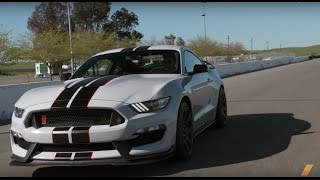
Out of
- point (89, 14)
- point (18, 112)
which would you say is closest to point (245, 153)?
point (18, 112)

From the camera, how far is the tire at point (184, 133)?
6191mm

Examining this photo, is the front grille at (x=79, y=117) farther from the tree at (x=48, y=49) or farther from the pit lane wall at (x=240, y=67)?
the tree at (x=48, y=49)

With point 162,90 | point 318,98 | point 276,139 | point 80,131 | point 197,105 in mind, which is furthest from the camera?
point 318,98

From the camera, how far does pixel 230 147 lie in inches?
289

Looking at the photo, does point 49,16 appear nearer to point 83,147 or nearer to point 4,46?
point 4,46

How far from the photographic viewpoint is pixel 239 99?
15.3m

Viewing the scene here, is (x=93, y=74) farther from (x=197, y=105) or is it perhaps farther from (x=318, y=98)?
(x=318, y=98)

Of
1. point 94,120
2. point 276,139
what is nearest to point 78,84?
point 94,120

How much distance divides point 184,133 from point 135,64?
153 centimetres

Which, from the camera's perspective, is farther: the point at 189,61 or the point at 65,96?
the point at 189,61

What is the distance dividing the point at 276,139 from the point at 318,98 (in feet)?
24.8

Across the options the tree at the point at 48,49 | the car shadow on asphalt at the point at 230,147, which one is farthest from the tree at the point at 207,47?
the car shadow on asphalt at the point at 230,147

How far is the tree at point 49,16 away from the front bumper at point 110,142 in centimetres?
7205

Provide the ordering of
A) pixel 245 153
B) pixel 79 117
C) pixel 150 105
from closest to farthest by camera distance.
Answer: pixel 79 117 < pixel 150 105 < pixel 245 153
